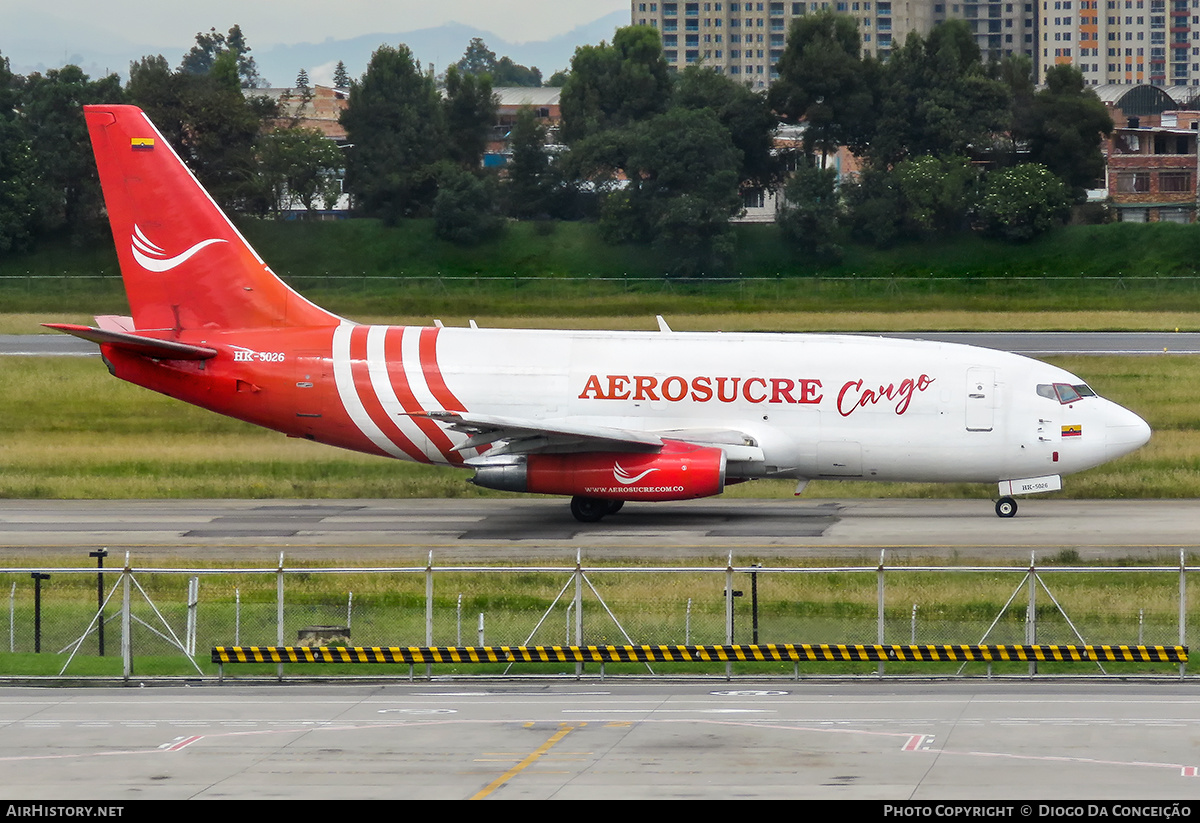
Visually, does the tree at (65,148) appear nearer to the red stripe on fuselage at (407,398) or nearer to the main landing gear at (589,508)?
the red stripe on fuselage at (407,398)

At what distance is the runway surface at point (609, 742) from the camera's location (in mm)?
19391

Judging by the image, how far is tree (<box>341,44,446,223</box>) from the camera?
121 metres

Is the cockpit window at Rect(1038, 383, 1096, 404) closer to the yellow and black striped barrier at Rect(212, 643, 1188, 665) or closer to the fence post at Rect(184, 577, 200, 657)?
the yellow and black striped barrier at Rect(212, 643, 1188, 665)

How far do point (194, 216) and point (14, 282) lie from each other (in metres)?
61.9

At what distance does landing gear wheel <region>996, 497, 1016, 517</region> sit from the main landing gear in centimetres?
942

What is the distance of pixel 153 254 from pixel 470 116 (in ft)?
310

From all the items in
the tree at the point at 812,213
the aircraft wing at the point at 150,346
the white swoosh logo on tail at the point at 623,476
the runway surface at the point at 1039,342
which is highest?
the tree at the point at 812,213

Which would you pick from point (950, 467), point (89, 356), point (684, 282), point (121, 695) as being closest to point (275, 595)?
point (121, 695)

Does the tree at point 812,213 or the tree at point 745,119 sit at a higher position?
the tree at point 745,119

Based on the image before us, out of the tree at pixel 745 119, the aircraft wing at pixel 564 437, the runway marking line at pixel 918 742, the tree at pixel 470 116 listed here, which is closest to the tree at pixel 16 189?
the tree at pixel 470 116

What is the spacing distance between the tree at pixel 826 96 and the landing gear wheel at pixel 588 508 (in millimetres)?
85372

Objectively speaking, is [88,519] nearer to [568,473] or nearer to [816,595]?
[568,473]

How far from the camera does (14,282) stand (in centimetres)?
9944

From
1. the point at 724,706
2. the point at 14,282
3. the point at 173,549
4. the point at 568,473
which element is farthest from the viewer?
the point at 14,282
